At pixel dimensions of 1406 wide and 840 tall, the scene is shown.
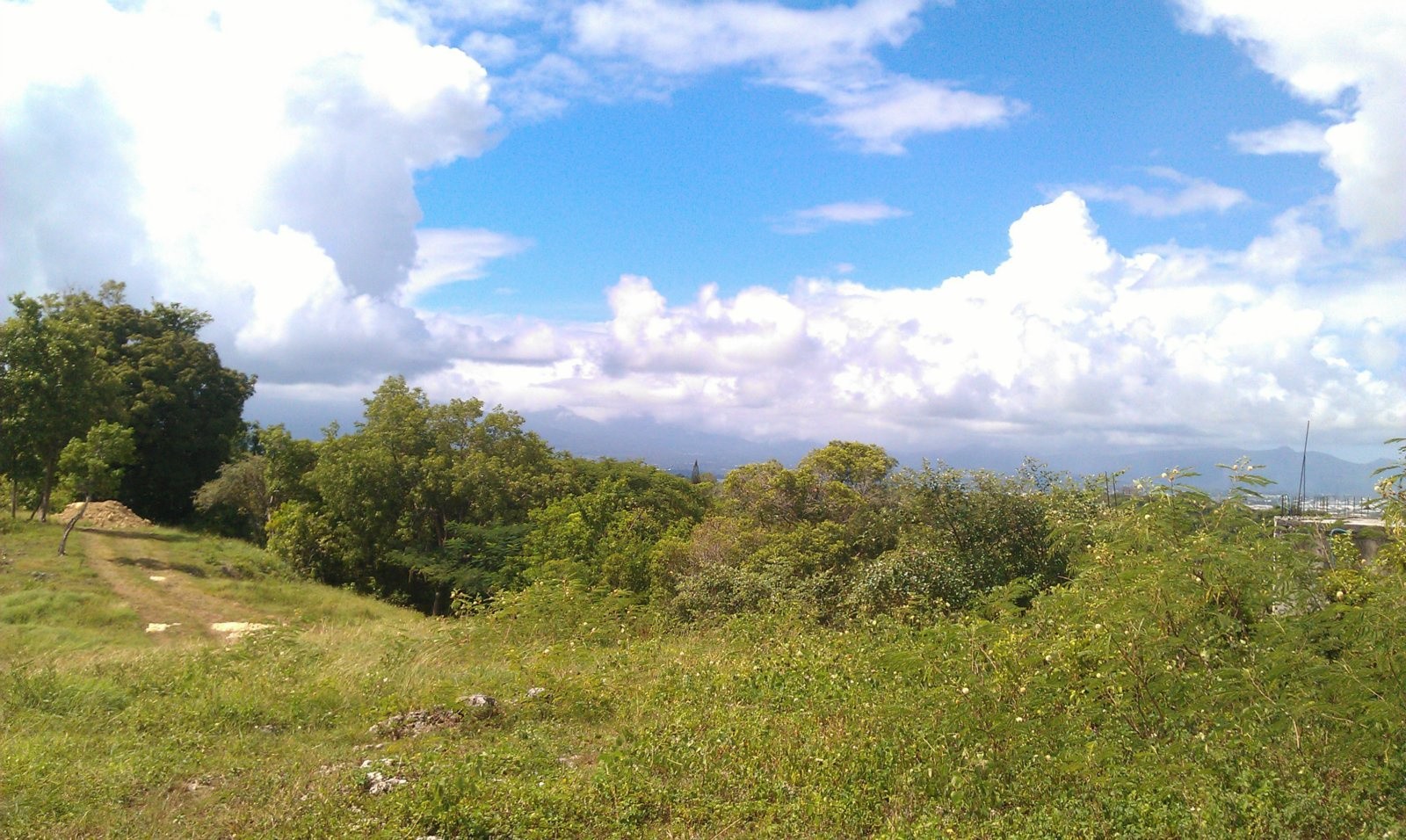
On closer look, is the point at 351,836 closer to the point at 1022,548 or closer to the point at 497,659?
the point at 497,659

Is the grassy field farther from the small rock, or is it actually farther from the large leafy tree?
the large leafy tree

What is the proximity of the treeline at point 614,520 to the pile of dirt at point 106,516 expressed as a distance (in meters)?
3.47

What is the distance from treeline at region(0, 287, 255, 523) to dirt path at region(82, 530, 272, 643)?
1.88m

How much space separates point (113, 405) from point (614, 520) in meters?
17.6

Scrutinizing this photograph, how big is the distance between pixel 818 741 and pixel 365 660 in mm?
5158

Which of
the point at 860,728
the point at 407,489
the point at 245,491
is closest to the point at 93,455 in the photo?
the point at 407,489

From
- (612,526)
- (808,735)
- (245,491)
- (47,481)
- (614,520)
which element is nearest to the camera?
(808,735)

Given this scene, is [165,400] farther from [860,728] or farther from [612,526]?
[860,728]

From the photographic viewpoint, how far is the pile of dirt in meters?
29.0

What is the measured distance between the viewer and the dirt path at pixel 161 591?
1639 centimetres

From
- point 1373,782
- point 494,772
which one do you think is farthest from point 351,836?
point 1373,782

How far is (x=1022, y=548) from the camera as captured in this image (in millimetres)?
12016

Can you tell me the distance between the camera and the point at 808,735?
242 inches

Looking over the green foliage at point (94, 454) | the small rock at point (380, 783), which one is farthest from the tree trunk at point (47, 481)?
the small rock at point (380, 783)
